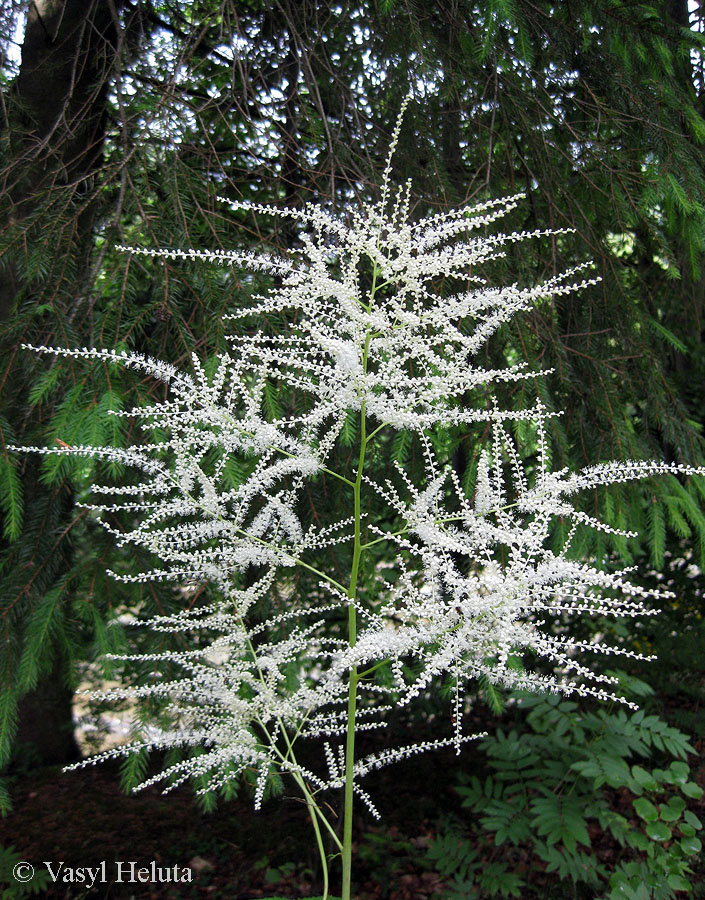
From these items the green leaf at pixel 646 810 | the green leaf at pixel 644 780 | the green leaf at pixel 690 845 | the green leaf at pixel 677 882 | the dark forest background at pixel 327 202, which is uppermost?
the dark forest background at pixel 327 202

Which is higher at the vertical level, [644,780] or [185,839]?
[644,780]

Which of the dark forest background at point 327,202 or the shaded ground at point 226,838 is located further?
the shaded ground at point 226,838

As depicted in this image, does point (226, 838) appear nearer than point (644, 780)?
No

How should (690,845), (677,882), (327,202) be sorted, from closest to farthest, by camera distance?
(327,202) < (677,882) < (690,845)

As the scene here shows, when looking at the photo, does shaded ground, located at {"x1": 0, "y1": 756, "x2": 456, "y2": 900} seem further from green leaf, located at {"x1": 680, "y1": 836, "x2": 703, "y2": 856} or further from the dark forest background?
green leaf, located at {"x1": 680, "y1": 836, "x2": 703, "y2": 856}

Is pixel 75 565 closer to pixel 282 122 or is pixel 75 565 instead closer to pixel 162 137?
pixel 162 137

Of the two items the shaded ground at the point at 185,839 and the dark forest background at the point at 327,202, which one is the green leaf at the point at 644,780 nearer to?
the dark forest background at the point at 327,202

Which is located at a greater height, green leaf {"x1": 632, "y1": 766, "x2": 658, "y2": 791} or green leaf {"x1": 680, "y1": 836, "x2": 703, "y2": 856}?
green leaf {"x1": 632, "y1": 766, "x2": 658, "y2": 791}

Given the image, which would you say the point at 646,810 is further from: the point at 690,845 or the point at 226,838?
the point at 226,838

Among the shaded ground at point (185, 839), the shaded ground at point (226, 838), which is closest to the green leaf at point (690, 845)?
the shaded ground at point (226, 838)

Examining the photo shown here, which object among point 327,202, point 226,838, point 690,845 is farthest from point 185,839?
point 327,202

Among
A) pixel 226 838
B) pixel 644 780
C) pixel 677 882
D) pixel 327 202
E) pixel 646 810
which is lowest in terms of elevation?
pixel 226 838

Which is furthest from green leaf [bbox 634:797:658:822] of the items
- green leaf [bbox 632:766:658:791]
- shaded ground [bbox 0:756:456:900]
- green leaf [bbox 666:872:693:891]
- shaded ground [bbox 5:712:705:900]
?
shaded ground [bbox 0:756:456:900]
